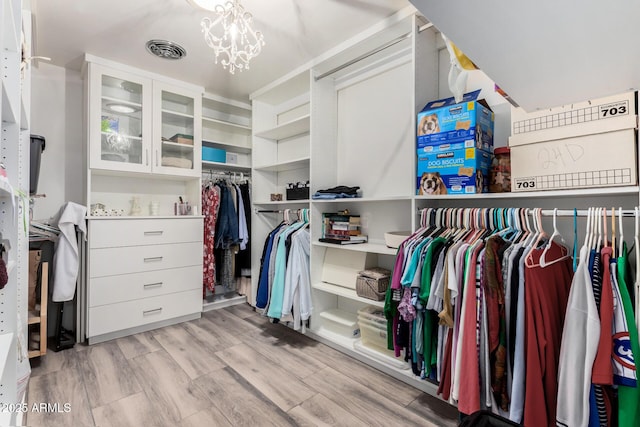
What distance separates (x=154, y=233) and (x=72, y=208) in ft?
2.00

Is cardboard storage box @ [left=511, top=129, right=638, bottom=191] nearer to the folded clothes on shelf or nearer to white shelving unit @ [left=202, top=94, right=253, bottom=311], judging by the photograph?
the folded clothes on shelf

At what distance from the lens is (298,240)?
8.32 feet

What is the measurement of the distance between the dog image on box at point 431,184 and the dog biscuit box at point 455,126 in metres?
0.14

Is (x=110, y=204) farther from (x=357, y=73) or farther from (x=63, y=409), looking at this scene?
(x=357, y=73)

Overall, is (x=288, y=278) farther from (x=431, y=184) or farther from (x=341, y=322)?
(x=431, y=184)

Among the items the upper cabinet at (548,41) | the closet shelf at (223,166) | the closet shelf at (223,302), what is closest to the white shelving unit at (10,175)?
the upper cabinet at (548,41)

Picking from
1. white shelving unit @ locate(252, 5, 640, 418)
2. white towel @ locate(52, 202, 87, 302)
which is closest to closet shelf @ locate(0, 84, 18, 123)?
white towel @ locate(52, 202, 87, 302)

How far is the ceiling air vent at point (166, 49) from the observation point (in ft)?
7.48

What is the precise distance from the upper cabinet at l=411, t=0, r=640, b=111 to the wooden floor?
1640 millimetres

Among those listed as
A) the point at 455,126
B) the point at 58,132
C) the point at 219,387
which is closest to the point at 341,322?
the point at 219,387

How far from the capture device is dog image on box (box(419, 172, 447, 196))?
1768 millimetres

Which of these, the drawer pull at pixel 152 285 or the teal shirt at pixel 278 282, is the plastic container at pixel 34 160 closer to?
the drawer pull at pixel 152 285

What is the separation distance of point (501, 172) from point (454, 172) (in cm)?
25

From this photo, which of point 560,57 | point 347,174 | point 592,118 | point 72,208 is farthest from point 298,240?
point 560,57
